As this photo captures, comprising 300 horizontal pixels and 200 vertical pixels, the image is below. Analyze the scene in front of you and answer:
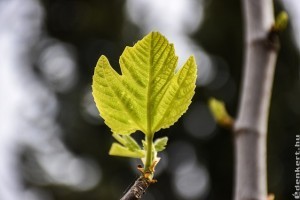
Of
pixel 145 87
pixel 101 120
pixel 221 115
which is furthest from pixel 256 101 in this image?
pixel 101 120

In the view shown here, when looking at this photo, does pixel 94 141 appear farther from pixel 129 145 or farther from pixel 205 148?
pixel 129 145

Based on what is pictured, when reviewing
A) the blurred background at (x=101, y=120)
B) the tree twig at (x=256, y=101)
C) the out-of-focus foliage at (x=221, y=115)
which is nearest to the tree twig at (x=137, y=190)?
the tree twig at (x=256, y=101)

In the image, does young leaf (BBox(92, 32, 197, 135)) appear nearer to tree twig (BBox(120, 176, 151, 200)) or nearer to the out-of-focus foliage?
tree twig (BBox(120, 176, 151, 200))

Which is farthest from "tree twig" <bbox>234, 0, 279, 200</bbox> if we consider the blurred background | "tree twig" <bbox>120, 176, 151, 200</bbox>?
the blurred background

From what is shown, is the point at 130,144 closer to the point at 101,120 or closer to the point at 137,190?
the point at 137,190

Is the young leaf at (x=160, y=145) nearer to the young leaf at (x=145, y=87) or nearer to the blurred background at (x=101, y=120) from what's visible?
the young leaf at (x=145, y=87)
